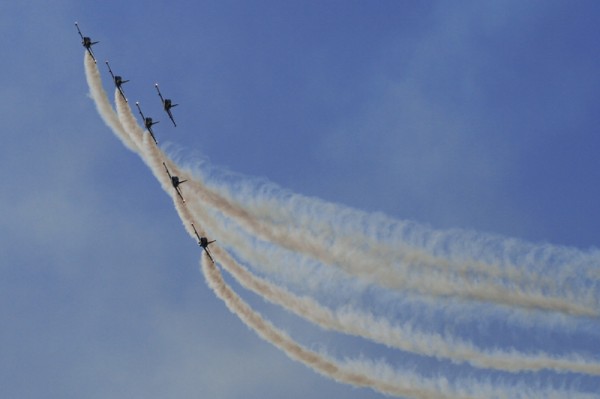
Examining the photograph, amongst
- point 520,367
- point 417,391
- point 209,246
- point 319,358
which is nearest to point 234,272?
point 209,246

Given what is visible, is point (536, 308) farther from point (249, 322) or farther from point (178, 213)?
point (178, 213)

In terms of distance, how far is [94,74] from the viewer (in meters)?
103

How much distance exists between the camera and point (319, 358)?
9056cm

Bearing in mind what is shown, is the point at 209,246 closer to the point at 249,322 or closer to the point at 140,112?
A: the point at 249,322

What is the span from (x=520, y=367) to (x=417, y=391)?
7.88 meters

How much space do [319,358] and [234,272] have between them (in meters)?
9.48

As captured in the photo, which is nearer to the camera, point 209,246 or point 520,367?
point 520,367

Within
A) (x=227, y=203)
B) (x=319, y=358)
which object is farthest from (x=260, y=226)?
(x=319, y=358)

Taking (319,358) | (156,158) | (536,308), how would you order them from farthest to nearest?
(156,158) < (319,358) < (536,308)

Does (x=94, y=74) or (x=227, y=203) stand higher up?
(x=94, y=74)

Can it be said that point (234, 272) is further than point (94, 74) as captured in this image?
No

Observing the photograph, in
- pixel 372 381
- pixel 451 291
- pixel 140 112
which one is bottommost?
pixel 372 381

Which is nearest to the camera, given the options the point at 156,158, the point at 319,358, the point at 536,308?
the point at 536,308

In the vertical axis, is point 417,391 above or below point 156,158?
below
